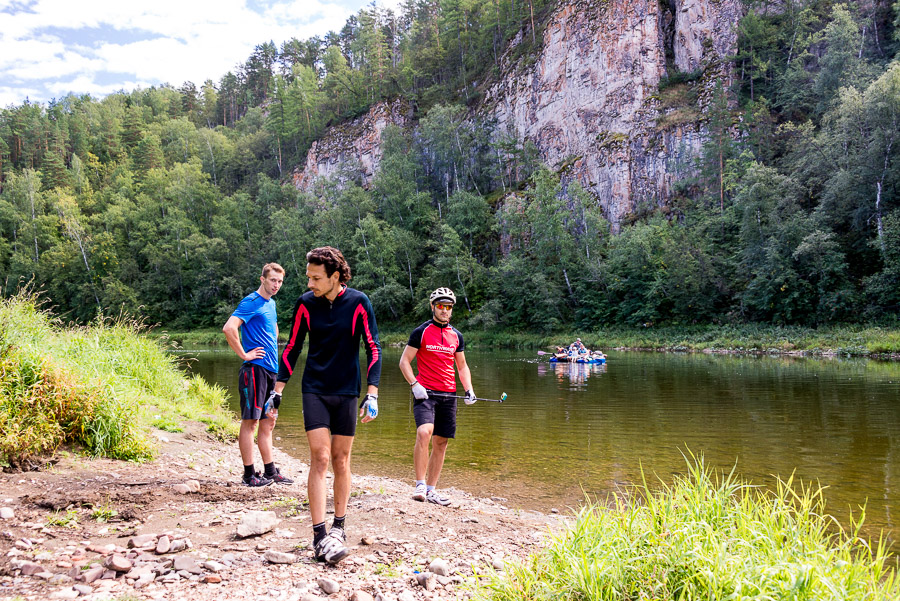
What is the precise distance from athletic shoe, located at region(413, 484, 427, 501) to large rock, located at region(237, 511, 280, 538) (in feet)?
5.25

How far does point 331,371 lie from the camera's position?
3.81 metres

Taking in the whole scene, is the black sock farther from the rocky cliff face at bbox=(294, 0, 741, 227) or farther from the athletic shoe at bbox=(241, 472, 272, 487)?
the rocky cliff face at bbox=(294, 0, 741, 227)

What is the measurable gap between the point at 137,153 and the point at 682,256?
268ft

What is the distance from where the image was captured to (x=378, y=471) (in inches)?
305

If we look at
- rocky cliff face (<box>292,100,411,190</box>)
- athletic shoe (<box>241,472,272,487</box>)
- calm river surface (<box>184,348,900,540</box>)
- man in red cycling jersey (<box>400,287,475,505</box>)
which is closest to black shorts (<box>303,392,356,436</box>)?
man in red cycling jersey (<box>400,287,475,505</box>)

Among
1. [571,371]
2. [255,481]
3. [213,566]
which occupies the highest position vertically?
[213,566]

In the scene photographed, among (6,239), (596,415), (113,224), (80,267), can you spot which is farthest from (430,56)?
(596,415)

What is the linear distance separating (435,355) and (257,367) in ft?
6.28

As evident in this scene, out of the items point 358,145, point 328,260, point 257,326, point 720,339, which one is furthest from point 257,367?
point 358,145

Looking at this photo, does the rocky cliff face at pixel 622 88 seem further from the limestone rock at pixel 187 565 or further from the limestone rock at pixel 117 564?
the limestone rock at pixel 117 564

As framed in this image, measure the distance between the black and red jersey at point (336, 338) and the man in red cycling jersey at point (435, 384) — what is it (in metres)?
1.55

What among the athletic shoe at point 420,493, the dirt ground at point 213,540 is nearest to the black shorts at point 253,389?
the dirt ground at point 213,540

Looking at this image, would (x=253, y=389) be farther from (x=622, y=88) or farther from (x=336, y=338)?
(x=622, y=88)

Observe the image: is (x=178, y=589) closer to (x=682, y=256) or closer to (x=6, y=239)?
(x=682, y=256)
